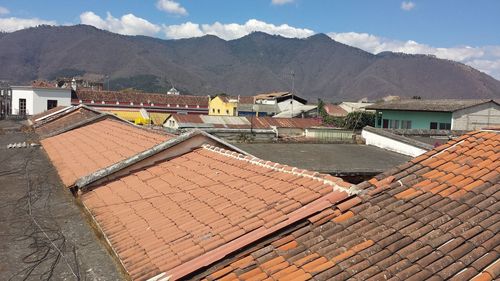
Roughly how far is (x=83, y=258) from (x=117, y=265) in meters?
0.51

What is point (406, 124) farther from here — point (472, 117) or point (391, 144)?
point (391, 144)

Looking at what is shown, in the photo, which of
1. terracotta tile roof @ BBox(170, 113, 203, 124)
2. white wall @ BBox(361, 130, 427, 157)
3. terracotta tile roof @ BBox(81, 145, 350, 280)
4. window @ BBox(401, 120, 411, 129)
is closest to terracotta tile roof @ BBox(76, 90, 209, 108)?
terracotta tile roof @ BBox(170, 113, 203, 124)

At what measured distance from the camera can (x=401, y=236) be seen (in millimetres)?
3955

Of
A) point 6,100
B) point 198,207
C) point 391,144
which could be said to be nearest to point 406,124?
point 391,144

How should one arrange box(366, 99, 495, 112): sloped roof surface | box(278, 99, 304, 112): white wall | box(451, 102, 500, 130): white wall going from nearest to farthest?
box(451, 102, 500, 130): white wall → box(366, 99, 495, 112): sloped roof surface → box(278, 99, 304, 112): white wall

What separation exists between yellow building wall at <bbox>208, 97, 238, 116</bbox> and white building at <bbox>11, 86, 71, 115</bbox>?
22971mm

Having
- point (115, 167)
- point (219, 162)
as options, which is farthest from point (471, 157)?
point (115, 167)

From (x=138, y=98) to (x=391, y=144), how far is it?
182 ft

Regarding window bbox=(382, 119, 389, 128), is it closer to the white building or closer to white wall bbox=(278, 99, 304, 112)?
white wall bbox=(278, 99, 304, 112)

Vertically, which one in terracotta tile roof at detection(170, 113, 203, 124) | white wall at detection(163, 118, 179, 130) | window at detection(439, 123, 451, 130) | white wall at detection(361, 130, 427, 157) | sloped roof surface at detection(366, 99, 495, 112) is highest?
sloped roof surface at detection(366, 99, 495, 112)

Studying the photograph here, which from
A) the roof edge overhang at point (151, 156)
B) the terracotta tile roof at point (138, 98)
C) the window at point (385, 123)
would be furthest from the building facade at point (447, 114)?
the terracotta tile roof at point (138, 98)

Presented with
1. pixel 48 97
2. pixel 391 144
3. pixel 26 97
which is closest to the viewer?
pixel 391 144

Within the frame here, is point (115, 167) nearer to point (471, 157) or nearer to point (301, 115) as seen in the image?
point (471, 157)

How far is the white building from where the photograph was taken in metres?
58.3
